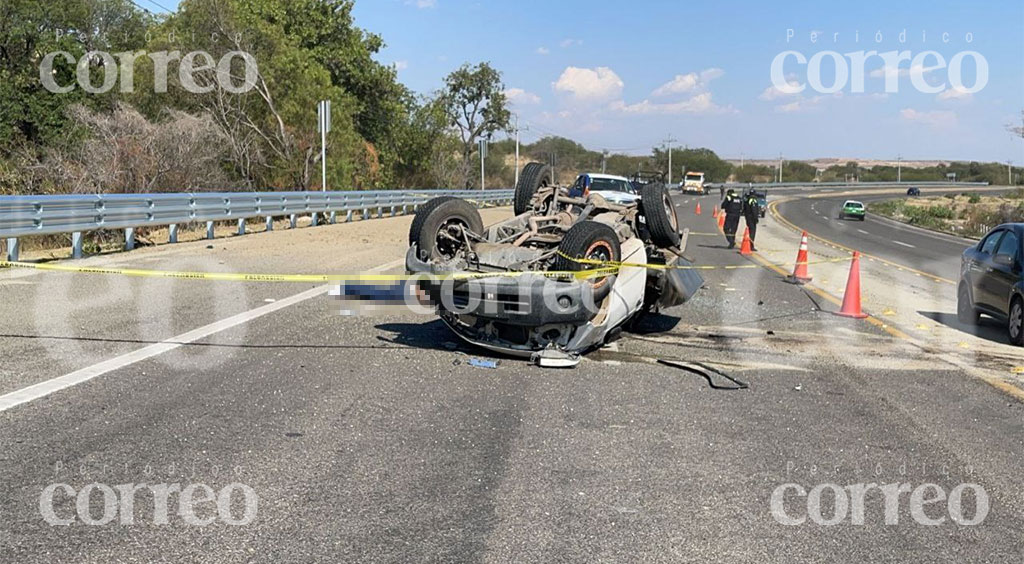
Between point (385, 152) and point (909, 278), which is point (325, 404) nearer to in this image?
point (909, 278)

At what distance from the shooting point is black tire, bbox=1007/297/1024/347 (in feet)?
32.9

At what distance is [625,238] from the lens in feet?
31.0

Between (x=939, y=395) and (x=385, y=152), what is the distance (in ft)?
173

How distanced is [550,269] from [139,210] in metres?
12.0

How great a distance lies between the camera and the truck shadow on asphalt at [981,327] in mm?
10812

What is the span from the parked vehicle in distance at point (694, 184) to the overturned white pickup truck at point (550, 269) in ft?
254

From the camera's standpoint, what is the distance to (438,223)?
8930 millimetres

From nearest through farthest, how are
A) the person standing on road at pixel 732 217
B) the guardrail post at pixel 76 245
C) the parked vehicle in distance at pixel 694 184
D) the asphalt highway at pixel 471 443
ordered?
the asphalt highway at pixel 471 443, the guardrail post at pixel 76 245, the person standing on road at pixel 732 217, the parked vehicle in distance at pixel 694 184

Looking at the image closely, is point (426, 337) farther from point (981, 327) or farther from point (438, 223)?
point (981, 327)

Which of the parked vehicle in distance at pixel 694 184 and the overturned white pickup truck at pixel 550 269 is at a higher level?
the parked vehicle in distance at pixel 694 184

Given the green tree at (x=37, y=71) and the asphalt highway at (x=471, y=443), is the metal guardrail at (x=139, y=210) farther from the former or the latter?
the green tree at (x=37, y=71)

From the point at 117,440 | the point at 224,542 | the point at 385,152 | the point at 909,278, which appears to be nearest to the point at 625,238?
the point at 117,440

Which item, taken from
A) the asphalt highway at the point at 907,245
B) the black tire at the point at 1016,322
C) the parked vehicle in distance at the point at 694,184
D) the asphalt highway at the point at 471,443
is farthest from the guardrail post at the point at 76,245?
the parked vehicle in distance at the point at 694,184

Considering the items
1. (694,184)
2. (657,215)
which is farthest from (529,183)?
(694,184)
